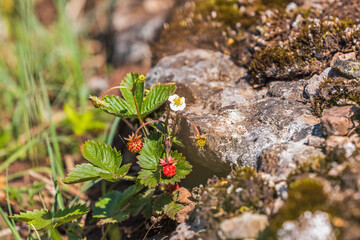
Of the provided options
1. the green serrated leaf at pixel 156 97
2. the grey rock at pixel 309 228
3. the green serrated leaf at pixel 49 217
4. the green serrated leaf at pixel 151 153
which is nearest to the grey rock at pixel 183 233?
the green serrated leaf at pixel 151 153

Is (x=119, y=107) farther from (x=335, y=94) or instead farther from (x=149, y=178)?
(x=335, y=94)

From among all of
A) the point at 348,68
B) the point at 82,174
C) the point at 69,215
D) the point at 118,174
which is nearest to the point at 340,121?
the point at 348,68

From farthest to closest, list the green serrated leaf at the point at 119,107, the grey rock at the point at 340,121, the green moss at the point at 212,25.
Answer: the green moss at the point at 212,25
the green serrated leaf at the point at 119,107
the grey rock at the point at 340,121

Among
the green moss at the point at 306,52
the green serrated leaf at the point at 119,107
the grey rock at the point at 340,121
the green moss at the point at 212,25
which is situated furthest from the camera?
the green moss at the point at 212,25

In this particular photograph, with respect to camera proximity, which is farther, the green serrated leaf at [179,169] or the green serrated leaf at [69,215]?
the green serrated leaf at [69,215]

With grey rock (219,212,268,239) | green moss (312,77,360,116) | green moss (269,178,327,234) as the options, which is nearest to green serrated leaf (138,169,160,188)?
grey rock (219,212,268,239)

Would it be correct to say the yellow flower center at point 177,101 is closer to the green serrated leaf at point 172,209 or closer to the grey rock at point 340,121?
the green serrated leaf at point 172,209
